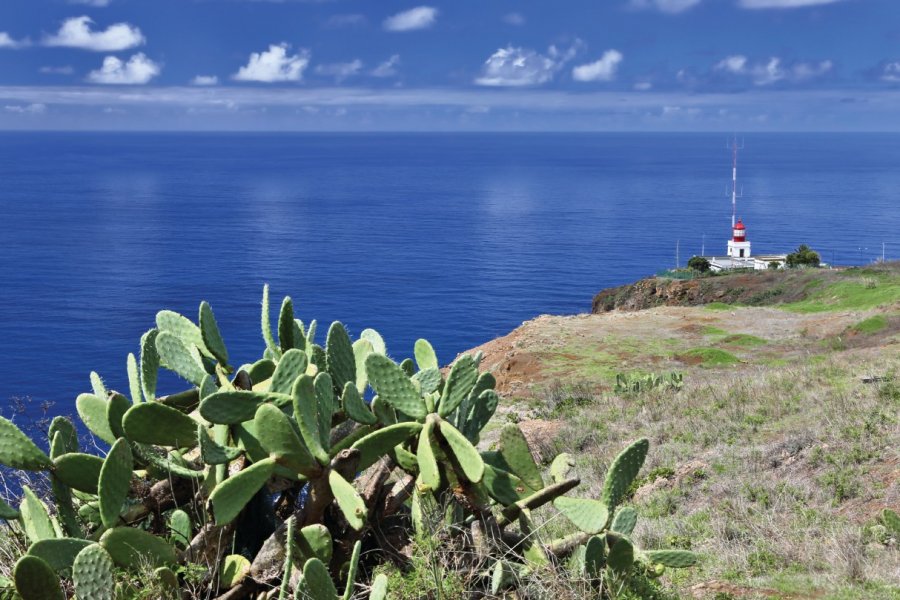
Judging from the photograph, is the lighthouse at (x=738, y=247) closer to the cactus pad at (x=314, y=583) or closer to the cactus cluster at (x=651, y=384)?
the cactus cluster at (x=651, y=384)

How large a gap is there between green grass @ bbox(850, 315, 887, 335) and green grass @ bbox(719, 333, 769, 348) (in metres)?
2.57

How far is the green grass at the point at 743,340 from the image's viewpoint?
26734mm

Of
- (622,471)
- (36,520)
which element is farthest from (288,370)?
(622,471)

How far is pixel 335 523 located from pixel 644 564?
6.55 ft

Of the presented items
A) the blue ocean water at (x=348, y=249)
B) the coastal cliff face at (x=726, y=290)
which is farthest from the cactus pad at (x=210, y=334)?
the coastal cliff face at (x=726, y=290)

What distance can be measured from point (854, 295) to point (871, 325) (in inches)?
319

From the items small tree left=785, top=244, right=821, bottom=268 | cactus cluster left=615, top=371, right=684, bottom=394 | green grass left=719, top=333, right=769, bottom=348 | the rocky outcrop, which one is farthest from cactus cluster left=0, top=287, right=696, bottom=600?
small tree left=785, top=244, right=821, bottom=268

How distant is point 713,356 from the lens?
2450 cm

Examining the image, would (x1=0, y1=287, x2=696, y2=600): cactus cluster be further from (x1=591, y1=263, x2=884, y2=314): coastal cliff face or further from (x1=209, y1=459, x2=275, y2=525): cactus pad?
(x1=591, y1=263, x2=884, y2=314): coastal cliff face

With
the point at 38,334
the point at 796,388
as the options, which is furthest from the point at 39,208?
the point at 796,388

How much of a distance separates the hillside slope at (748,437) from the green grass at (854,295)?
9.21 ft

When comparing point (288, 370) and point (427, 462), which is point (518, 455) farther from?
point (288, 370)

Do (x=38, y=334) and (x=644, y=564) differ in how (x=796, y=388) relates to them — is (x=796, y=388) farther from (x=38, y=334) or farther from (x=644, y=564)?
(x=38, y=334)

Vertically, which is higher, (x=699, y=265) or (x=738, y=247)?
(x=738, y=247)
